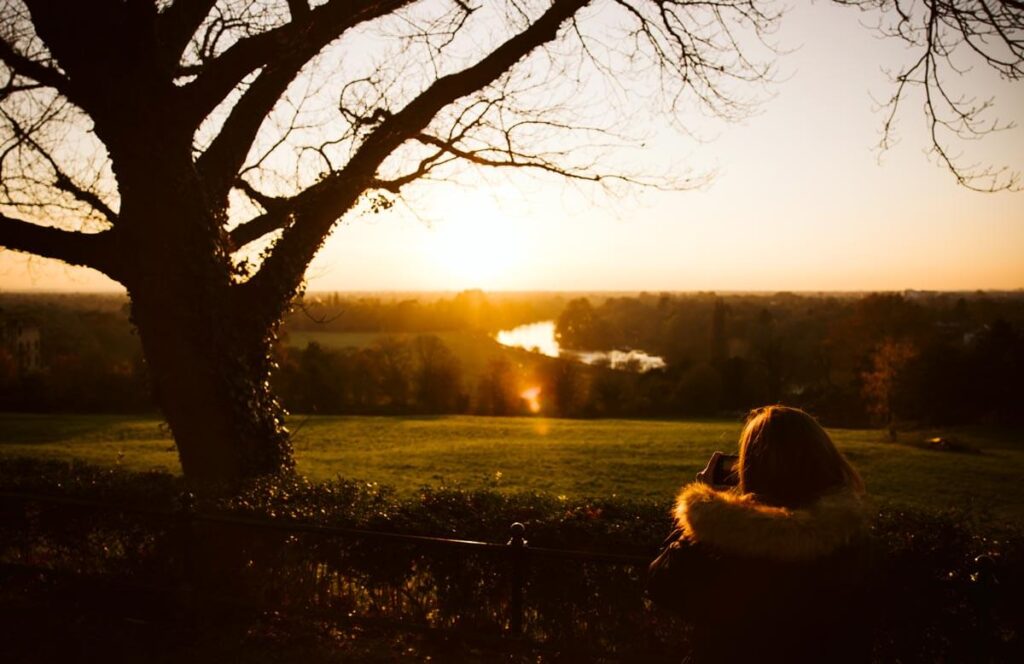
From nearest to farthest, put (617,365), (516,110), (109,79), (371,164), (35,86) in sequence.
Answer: (109,79) → (35,86) → (371,164) → (516,110) → (617,365)

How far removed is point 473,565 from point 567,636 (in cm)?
90

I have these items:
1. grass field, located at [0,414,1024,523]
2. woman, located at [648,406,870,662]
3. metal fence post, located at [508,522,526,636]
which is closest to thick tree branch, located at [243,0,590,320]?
metal fence post, located at [508,522,526,636]

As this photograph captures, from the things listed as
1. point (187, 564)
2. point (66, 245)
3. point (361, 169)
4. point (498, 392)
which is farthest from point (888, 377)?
point (66, 245)

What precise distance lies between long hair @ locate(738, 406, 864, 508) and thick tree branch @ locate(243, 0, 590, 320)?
6.57m

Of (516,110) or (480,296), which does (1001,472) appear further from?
(480,296)

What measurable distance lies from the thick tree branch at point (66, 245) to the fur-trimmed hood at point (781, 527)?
7.45 metres

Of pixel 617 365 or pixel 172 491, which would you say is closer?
pixel 172 491

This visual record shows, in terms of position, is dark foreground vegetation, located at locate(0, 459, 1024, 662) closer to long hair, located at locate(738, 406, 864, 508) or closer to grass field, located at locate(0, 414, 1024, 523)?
long hair, located at locate(738, 406, 864, 508)

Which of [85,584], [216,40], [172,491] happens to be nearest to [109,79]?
[216,40]

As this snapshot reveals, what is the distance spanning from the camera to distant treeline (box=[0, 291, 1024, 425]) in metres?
48.4

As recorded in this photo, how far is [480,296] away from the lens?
134m

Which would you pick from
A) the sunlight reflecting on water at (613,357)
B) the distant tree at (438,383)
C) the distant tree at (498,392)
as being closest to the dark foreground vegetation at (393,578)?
the distant tree at (438,383)

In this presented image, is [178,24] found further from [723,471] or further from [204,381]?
[723,471]

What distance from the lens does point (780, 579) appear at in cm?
231
